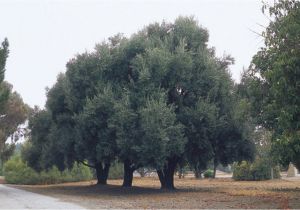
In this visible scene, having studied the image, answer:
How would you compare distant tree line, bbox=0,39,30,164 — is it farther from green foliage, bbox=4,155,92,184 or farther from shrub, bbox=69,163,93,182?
shrub, bbox=69,163,93,182

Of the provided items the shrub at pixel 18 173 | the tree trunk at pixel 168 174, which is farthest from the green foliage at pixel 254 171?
the shrub at pixel 18 173

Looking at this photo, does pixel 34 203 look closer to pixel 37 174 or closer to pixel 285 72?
pixel 285 72

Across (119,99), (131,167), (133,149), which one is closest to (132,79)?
(119,99)

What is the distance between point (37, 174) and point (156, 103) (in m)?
32.7

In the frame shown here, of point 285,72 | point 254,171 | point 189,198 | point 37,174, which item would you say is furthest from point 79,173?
point 285,72

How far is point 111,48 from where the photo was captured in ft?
120

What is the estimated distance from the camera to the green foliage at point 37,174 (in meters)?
59.9

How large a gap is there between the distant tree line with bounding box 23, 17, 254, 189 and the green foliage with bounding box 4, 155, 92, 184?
23.5 metres

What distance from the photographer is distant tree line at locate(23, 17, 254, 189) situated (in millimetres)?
31484

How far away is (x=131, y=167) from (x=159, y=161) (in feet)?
36.6

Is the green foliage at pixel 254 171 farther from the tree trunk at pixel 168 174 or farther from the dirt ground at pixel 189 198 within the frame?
the tree trunk at pixel 168 174

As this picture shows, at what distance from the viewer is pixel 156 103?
1229 inches

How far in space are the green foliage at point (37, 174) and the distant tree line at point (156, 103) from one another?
23.5 m

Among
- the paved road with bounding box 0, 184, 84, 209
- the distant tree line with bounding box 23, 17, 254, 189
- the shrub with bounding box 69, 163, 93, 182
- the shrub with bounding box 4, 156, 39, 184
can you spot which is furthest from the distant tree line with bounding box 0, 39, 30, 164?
the paved road with bounding box 0, 184, 84, 209
